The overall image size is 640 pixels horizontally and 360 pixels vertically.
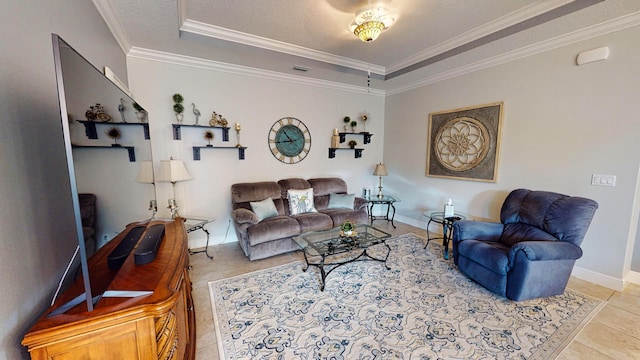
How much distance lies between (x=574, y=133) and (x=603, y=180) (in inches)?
23.0

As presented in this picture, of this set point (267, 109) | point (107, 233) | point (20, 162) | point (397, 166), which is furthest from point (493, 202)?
point (20, 162)

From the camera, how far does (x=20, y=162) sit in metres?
1.03

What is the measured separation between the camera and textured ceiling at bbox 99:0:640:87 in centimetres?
231

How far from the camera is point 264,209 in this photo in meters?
3.56

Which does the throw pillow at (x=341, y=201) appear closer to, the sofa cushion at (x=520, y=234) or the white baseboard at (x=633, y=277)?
the sofa cushion at (x=520, y=234)

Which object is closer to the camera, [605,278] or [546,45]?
[605,278]

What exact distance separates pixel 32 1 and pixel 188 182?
2629 millimetres

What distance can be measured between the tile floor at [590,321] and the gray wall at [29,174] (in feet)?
3.62

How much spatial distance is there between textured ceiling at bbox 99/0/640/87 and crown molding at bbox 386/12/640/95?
0.20 ft

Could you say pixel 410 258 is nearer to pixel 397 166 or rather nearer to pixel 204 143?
pixel 397 166

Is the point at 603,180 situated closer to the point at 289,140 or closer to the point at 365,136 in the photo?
the point at 365,136

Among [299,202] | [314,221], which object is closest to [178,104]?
[299,202]

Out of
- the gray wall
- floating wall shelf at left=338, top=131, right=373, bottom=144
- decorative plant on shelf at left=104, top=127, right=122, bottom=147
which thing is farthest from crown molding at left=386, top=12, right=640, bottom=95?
the gray wall

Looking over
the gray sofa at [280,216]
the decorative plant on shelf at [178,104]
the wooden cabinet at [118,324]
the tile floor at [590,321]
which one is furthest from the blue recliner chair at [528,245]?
the decorative plant on shelf at [178,104]
